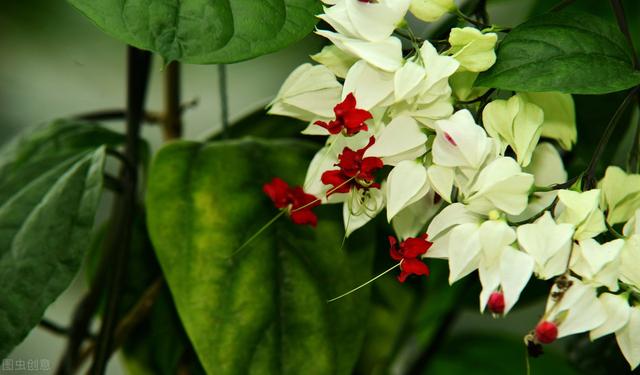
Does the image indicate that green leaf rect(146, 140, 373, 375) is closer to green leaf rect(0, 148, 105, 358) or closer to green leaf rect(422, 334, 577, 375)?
green leaf rect(0, 148, 105, 358)

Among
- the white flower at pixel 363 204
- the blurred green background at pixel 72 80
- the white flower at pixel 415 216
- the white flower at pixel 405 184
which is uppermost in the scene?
the white flower at pixel 405 184

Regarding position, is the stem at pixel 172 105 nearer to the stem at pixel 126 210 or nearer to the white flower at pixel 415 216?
the stem at pixel 126 210

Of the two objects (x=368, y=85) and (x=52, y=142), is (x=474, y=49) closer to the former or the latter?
(x=368, y=85)

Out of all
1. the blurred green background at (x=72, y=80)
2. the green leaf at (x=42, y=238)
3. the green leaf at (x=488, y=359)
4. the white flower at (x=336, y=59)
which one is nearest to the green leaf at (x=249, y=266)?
the green leaf at (x=42, y=238)

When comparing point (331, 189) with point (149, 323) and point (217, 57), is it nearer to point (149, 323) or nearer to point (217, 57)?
point (217, 57)

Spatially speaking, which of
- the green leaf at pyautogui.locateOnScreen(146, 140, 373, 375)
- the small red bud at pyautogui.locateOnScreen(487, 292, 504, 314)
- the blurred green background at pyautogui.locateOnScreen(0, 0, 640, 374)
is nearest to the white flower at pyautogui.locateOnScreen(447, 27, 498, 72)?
the small red bud at pyautogui.locateOnScreen(487, 292, 504, 314)

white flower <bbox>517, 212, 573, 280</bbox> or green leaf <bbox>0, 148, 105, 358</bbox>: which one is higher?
white flower <bbox>517, 212, 573, 280</bbox>

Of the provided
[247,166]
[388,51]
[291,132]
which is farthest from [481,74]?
[291,132]
